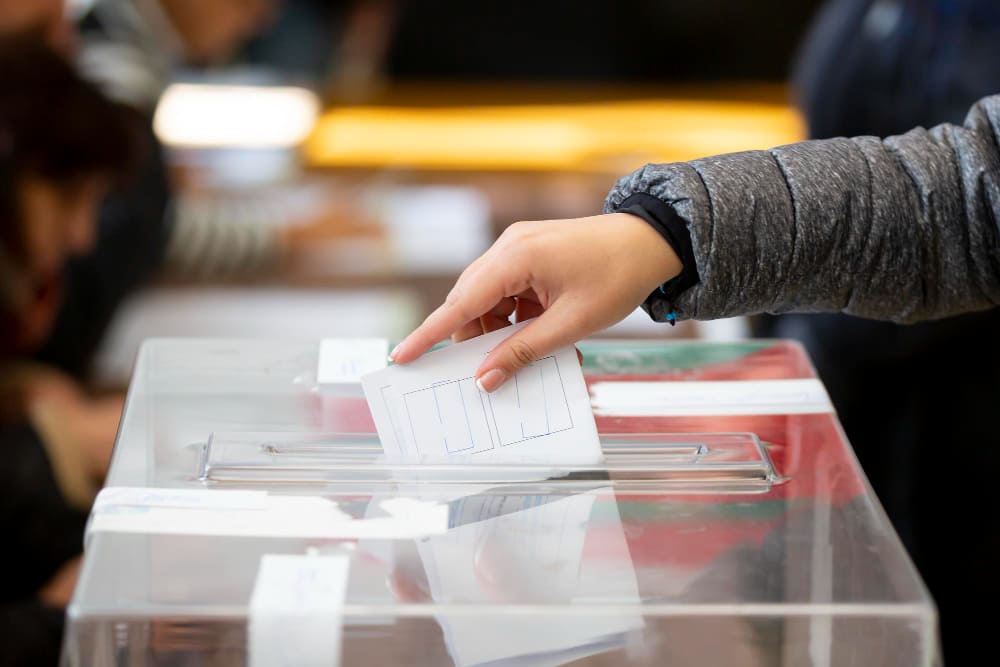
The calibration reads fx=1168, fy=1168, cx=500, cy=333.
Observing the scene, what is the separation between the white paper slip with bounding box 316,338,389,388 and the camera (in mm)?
858

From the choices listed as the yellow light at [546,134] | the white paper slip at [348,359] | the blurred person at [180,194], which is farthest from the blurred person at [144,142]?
the white paper slip at [348,359]

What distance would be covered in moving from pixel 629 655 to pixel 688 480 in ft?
0.50

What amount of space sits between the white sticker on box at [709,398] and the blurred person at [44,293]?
0.81m

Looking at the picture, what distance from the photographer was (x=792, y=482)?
73 centimetres

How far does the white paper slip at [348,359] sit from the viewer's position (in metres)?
0.86

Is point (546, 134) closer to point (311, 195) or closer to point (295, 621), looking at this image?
point (311, 195)

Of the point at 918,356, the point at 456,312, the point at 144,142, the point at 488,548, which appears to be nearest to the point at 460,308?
the point at 456,312

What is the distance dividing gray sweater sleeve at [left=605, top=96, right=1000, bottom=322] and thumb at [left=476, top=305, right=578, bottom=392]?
0.23 ft

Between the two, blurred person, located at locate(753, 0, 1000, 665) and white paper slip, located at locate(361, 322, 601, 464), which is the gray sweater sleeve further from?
blurred person, located at locate(753, 0, 1000, 665)

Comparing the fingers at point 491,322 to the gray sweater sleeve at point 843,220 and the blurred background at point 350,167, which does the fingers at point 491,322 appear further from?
the blurred background at point 350,167

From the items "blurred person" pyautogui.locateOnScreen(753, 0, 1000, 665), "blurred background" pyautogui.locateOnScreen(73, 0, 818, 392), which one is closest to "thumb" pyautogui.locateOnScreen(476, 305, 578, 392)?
"blurred person" pyautogui.locateOnScreen(753, 0, 1000, 665)

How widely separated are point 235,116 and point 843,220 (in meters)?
1.96

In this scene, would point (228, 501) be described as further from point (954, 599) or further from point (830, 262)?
point (954, 599)

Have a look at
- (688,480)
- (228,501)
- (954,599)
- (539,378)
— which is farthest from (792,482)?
(954,599)
